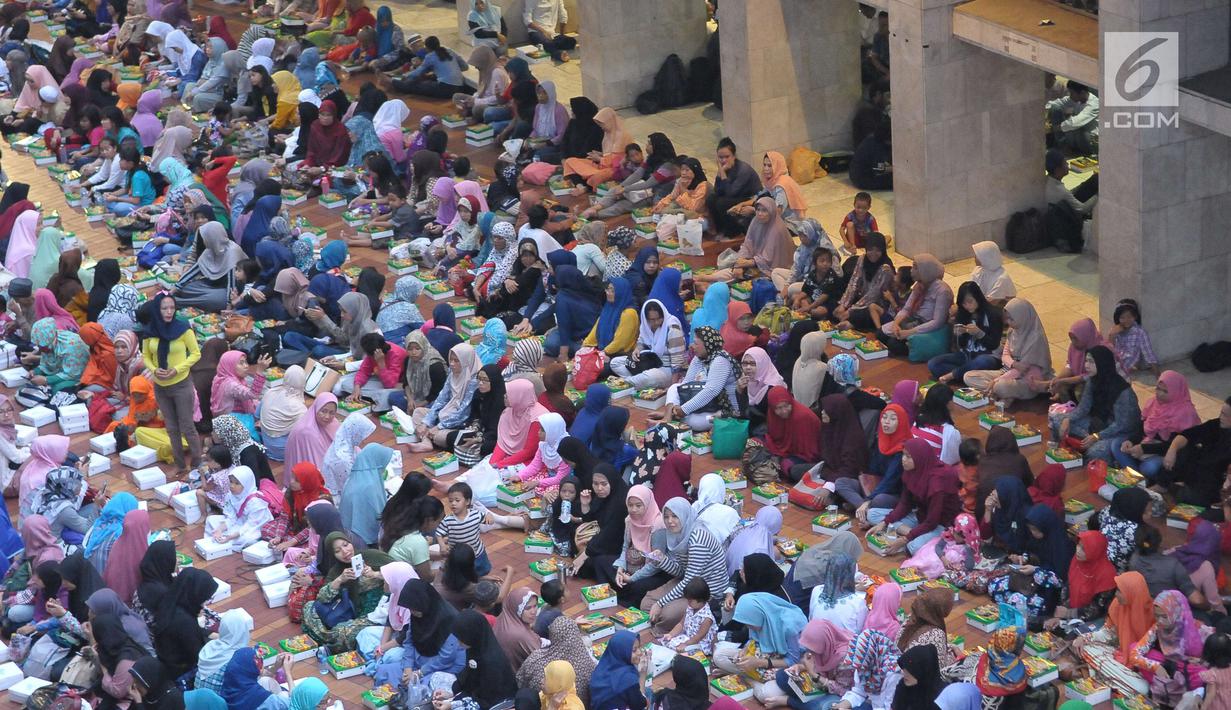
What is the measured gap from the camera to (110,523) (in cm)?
1406

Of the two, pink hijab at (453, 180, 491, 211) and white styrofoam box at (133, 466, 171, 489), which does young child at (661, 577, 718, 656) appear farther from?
pink hijab at (453, 180, 491, 211)

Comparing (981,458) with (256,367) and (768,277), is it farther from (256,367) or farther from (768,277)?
(256,367)

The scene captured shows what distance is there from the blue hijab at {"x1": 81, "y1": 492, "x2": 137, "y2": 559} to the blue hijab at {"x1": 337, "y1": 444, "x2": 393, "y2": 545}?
169 centimetres

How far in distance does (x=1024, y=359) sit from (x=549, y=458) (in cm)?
405

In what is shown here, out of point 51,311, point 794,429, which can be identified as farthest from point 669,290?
point 51,311

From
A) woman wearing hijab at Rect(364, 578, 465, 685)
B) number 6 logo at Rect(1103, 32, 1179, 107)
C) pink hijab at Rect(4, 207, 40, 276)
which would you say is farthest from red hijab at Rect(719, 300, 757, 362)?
pink hijab at Rect(4, 207, 40, 276)

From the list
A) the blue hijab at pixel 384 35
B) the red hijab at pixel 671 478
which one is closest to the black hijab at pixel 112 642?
the red hijab at pixel 671 478

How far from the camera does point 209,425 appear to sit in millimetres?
16328

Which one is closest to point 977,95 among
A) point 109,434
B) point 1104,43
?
point 1104,43

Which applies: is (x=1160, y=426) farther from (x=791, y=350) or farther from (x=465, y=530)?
(x=465, y=530)

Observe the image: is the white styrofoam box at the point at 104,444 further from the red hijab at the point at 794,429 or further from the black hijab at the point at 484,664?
the red hijab at the point at 794,429

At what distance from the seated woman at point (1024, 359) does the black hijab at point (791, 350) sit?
164 centimetres

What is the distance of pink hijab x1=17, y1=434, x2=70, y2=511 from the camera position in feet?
49.7

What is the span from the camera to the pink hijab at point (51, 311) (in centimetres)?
1786
